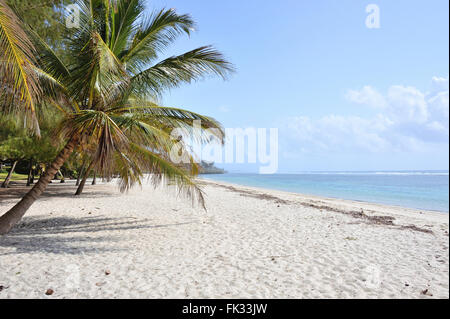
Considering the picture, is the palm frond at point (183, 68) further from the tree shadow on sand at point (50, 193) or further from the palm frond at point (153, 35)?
the tree shadow on sand at point (50, 193)

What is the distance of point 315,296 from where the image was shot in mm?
3422

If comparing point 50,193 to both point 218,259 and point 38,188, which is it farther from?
point 218,259

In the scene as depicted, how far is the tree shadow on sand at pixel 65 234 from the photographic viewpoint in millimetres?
5168

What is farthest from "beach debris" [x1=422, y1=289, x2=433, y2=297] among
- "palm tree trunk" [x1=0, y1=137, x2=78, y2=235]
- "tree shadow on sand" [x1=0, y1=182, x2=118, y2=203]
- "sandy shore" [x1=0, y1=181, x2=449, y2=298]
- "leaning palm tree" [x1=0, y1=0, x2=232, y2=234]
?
"tree shadow on sand" [x1=0, y1=182, x2=118, y2=203]

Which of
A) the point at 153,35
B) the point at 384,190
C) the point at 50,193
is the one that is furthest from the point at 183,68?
the point at 384,190

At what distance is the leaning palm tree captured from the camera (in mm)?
5613

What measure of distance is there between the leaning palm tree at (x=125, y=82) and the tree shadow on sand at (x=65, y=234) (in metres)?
0.75

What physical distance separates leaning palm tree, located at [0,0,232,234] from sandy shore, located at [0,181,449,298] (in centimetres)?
147

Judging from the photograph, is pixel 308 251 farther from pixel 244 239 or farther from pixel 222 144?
pixel 222 144

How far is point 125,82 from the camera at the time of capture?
5.69 m

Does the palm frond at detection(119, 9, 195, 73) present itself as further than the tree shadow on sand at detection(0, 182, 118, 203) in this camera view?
No

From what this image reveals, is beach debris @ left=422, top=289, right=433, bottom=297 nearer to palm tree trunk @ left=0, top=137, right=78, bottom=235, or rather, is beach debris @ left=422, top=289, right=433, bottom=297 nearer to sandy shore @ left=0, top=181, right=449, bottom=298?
sandy shore @ left=0, top=181, right=449, bottom=298

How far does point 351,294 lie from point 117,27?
692 cm
